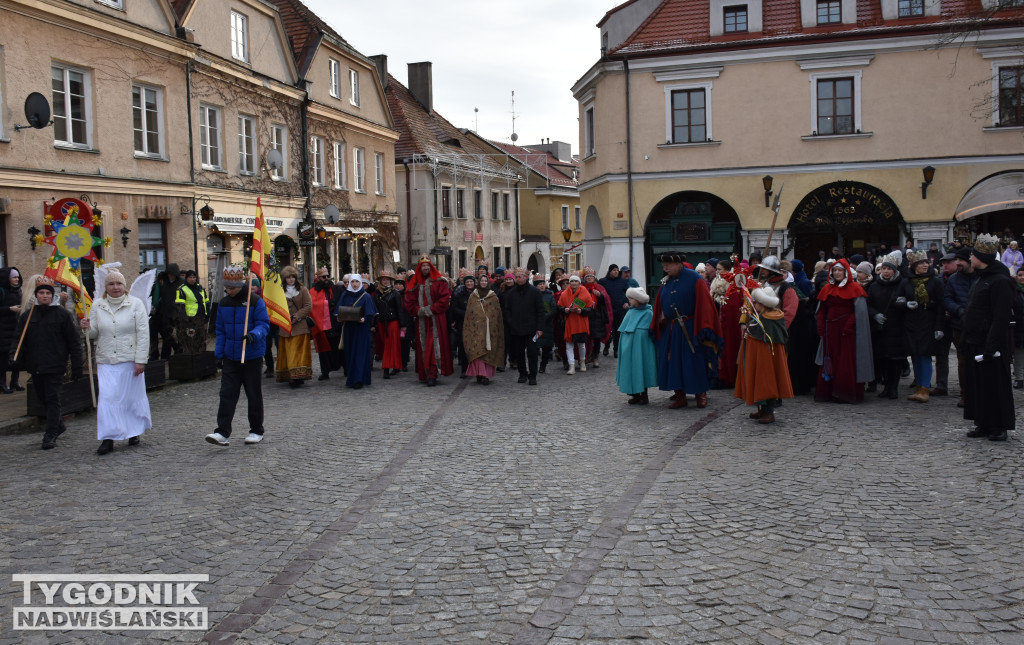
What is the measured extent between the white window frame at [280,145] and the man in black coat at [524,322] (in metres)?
14.8

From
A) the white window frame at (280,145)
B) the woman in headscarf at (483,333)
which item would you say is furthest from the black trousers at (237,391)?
the white window frame at (280,145)

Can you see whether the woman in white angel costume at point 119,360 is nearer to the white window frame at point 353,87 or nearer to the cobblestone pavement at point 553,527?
the cobblestone pavement at point 553,527

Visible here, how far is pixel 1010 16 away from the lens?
25.8 metres

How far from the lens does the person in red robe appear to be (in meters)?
14.6

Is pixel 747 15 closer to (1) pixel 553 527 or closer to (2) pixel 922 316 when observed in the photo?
(2) pixel 922 316

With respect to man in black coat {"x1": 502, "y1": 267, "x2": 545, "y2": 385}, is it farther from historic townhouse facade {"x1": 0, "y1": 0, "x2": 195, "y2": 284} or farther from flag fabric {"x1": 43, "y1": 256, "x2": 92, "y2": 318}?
historic townhouse facade {"x1": 0, "y1": 0, "x2": 195, "y2": 284}

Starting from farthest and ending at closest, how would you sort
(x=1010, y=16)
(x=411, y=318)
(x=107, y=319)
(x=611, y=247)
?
(x=611, y=247) → (x=1010, y=16) → (x=411, y=318) → (x=107, y=319)

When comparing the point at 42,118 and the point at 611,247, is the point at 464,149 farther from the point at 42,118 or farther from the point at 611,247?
the point at 42,118

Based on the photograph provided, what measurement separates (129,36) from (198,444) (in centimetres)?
1390

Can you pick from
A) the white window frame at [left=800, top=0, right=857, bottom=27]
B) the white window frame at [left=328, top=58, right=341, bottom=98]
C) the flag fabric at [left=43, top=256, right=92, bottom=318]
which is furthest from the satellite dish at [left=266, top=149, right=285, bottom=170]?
the white window frame at [left=800, top=0, right=857, bottom=27]

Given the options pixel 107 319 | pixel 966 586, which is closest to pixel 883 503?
pixel 966 586

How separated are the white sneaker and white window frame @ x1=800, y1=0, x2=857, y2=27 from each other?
23986 mm

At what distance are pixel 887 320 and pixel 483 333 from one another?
6008mm

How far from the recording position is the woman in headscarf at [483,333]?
47.0 feet
